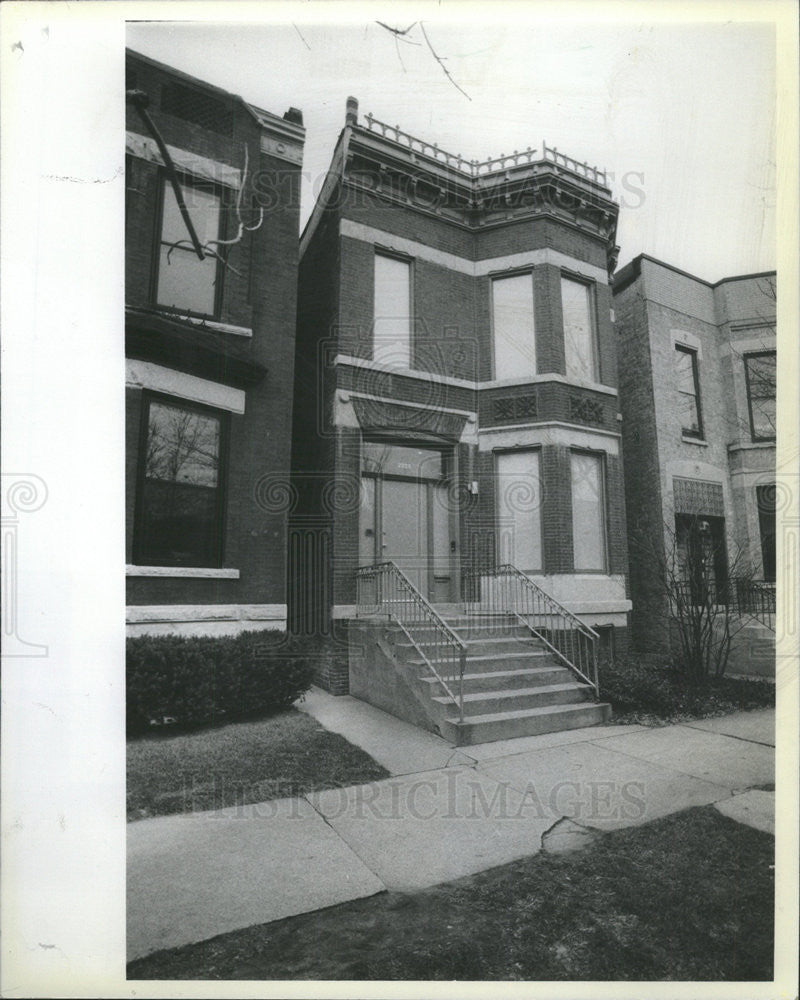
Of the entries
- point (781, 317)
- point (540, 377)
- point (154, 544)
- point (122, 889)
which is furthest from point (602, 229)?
point (122, 889)

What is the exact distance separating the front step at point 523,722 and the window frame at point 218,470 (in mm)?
2838

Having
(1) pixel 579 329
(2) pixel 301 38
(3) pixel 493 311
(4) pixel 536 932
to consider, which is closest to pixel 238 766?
(4) pixel 536 932

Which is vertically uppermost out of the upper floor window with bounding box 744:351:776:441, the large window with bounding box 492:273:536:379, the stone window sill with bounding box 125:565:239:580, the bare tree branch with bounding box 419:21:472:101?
the large window with bounding box 492:273:536:379

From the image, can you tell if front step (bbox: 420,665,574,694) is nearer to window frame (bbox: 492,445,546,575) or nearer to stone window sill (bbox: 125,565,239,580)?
window frame (bbox: 492,445,546,575)

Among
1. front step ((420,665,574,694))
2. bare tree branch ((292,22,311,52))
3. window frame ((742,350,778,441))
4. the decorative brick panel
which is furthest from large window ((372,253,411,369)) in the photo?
bare tree branch ((292,22,311,52))

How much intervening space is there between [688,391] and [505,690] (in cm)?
445

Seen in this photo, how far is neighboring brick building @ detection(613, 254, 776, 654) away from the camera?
3646mm

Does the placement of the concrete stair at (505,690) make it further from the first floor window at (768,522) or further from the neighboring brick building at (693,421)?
the first floor window at (768,522)

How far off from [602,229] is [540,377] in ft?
7.56

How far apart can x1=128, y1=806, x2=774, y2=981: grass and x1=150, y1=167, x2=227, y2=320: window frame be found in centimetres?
372

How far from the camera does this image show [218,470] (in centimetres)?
410

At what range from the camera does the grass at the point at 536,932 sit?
8.04 ft

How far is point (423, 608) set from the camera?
6668 mm

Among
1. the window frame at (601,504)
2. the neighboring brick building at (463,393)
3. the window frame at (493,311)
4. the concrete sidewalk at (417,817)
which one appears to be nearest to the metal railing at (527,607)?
the neighboring brick building at (463,393)
